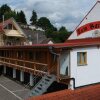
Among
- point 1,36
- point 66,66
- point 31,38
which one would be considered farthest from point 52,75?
point 31,38

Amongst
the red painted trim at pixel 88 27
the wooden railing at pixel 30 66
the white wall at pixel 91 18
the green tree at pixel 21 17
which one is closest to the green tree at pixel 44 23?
the green tree at pixel 21 17

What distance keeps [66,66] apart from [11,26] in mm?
39561

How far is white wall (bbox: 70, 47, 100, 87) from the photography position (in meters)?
22.9

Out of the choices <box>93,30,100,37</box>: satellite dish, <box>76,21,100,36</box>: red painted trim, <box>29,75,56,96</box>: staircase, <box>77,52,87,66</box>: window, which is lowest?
<box>29,75,56,96</box>: staircase

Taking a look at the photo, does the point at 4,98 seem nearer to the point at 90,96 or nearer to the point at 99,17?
the point at 90,96

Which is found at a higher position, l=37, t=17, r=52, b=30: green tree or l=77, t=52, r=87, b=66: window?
l=37, t=17, r=52, b=30: green tree

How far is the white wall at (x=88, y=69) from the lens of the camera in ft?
75.0

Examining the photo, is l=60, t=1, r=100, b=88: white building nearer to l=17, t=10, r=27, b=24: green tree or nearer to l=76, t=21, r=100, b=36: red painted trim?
l=76, t=21, r=100, b=36: red painted trim

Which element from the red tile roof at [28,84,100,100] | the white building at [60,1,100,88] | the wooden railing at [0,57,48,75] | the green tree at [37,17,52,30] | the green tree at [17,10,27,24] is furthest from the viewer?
the green tree at [37,17,52,30]

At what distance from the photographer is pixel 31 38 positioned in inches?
2987

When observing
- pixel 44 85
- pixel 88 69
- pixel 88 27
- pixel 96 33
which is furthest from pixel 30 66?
pixel 88 27

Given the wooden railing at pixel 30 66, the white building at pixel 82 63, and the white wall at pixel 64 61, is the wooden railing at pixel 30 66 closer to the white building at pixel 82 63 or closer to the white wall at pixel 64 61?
the white wall at pixel 64 61

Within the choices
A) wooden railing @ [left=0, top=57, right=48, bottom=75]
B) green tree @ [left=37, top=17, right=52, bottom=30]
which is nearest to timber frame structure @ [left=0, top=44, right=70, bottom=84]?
wooden railing @ [left=0, top=57, right=48, bottom=75]

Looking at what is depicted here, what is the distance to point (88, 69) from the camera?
79.3 feet
